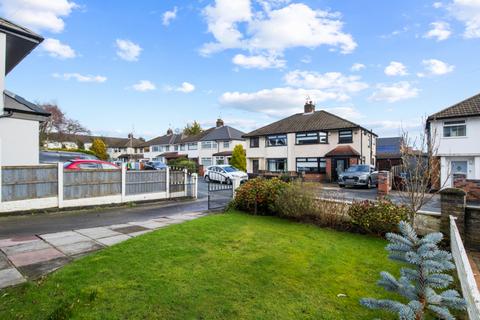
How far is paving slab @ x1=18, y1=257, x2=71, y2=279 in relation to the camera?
4.42 m

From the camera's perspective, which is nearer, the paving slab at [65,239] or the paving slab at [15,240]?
the paving slab at [15,240]

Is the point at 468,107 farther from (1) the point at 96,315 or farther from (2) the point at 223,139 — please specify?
(2) the point at 223,139

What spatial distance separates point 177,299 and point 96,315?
0.96m

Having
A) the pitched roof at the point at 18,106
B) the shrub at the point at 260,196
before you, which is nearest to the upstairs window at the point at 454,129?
the shrub at the point at 260,196

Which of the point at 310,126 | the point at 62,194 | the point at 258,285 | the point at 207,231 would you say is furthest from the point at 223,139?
the point at 258,285

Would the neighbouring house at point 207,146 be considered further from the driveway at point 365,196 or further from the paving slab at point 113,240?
the paving slab at point 113,240

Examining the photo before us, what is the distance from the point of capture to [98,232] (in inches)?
285

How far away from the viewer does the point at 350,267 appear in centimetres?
508

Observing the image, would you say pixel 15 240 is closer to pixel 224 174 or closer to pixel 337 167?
pixel 224 174

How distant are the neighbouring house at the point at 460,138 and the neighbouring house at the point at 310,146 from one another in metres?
6.66

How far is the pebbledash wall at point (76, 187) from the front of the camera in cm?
914

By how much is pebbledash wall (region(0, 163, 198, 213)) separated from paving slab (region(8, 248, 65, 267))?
496 cm

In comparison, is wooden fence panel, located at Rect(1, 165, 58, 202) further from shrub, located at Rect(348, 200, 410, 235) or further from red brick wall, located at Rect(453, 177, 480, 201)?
red brick wall, located at Rect(453, 177, 480, 201)

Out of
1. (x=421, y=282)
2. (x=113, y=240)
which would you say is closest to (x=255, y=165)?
(x=113, y=240)
